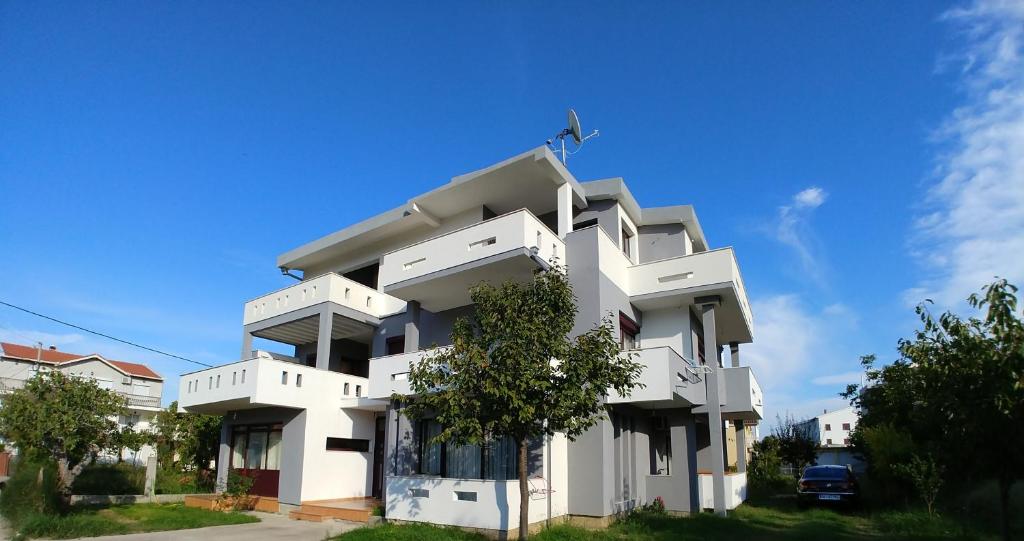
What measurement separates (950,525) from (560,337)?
973 cm

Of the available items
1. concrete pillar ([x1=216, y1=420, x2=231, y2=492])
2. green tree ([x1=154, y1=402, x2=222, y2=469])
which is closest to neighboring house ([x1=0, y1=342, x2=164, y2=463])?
green tree ([x1=154, y1=402, x2=222, y2=469])

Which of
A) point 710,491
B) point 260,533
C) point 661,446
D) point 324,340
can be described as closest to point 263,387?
point 324,340

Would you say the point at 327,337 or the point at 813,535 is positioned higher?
the point at 327,337

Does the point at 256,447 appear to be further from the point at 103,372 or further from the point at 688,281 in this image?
the point at 103,372

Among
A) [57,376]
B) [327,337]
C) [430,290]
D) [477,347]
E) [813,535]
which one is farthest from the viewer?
[327,337]

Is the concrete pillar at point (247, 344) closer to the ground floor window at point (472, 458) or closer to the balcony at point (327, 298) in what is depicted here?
the balcony at point (327, 298)

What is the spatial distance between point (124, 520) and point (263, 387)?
4280 mm

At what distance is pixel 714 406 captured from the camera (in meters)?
16.2

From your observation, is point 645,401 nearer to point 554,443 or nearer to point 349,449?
point 554,443

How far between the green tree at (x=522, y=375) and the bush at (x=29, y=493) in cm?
916

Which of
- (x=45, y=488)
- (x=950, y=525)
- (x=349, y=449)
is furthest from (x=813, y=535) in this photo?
(x=45, y=488)

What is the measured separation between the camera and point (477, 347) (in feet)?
36.2

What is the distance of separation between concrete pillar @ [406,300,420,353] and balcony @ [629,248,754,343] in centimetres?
589

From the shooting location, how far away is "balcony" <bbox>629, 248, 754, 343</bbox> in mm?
16219
